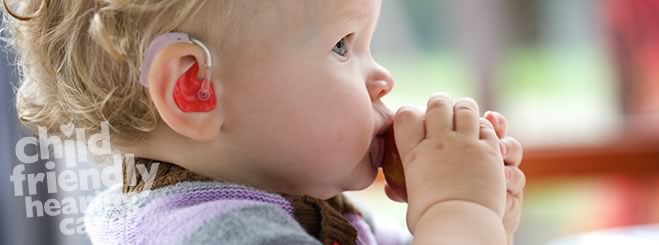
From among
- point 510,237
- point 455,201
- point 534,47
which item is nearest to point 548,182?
point 534,47

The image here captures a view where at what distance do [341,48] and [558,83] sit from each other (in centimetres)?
167

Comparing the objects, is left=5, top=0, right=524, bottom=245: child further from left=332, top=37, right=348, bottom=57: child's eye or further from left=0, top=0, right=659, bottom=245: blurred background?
left=0, top=0, right=659, bottom=245: blurred background

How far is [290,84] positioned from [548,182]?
5.39 feet

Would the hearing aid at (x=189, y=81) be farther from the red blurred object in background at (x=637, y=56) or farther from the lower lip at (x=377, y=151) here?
the red blurred object in background at (x=637, y=56)

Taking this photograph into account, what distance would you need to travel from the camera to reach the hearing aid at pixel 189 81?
630 mm

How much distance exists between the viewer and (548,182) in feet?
7.21

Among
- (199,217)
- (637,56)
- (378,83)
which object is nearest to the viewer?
(199,217)

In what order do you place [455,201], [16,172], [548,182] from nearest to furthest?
1. [455,201]
2. [16,172]
3. [548,182]

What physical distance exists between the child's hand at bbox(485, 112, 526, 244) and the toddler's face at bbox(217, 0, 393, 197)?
0.36 feet

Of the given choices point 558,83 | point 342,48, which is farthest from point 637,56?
point 342,48

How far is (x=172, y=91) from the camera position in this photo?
Result: 2.12 ft

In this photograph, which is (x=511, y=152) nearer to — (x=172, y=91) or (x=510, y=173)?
(x=510, y=173)

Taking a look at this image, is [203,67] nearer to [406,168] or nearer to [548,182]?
[406,168]

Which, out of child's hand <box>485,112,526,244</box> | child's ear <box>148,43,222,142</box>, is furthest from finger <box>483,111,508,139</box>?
child's ear <box>148,43,222,142</box>
